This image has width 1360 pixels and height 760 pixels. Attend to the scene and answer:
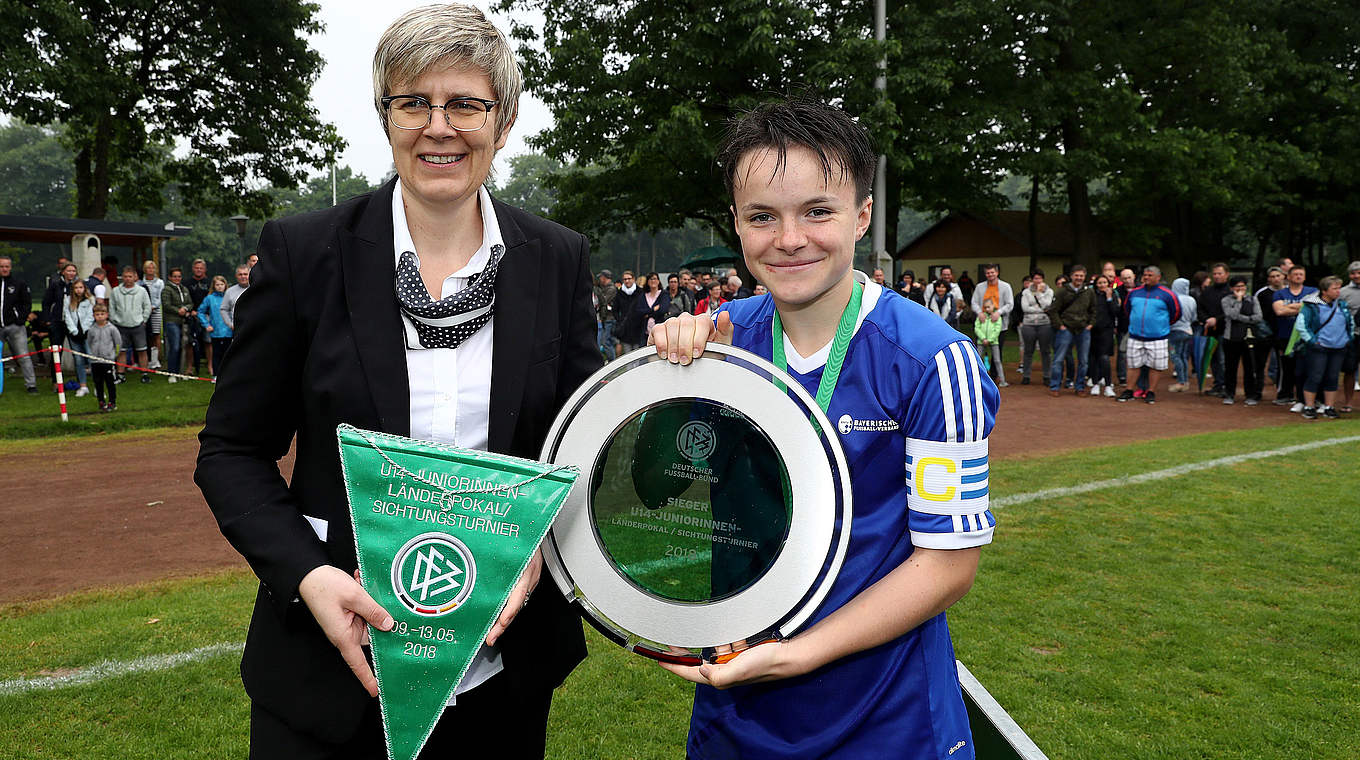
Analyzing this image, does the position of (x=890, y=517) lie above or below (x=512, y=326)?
below

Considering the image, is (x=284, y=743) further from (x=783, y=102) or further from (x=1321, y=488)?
(x=1321, y=488)

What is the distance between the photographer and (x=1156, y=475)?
8320 millimetres

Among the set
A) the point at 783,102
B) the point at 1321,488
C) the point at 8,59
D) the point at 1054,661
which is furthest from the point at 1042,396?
the point at 8,59

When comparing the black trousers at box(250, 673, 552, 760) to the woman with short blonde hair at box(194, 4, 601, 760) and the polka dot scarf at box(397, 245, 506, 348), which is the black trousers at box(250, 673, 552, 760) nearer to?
the woman with short blonde hair at box(194, 4, 601, 760)

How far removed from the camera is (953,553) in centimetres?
154

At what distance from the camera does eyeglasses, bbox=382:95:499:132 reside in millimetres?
1607

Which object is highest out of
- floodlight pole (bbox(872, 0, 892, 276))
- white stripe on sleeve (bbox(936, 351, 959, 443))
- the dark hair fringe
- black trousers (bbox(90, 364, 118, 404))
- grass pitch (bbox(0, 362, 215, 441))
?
floodlight pole (bbox(872, 0, 892, 276))

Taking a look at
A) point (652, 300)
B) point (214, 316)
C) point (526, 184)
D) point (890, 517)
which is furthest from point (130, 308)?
point (526, 184)

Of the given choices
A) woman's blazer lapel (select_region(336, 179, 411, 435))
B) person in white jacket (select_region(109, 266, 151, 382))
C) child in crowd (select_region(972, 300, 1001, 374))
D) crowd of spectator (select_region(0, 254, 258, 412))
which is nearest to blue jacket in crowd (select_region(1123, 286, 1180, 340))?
child in crowd (select_region(972, 300, 1001, 374))

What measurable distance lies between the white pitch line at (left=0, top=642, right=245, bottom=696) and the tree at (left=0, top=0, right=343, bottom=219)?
19347 millimetres

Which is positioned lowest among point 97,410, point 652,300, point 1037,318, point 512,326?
point 97,410

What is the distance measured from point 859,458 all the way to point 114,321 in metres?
16.2

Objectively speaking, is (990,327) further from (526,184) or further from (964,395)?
(526,184)

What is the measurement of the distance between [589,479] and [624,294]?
1601 centimetres
